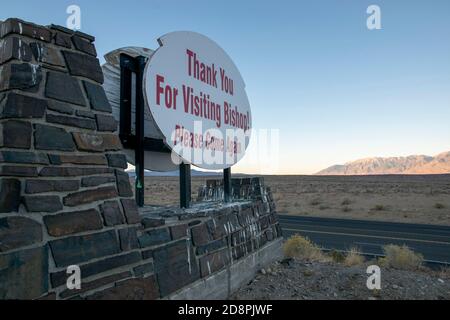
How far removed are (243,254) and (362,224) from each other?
17707 mm

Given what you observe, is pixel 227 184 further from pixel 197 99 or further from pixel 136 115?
pixel 136 115

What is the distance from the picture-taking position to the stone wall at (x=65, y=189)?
2.89 metres

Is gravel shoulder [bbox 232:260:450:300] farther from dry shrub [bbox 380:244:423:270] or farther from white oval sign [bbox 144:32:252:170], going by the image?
dry shrub [bbox 380:244:423:270]

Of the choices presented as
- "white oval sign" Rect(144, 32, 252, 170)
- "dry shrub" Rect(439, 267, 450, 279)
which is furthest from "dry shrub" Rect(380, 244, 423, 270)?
"white oval sign" Rect(144, 32, 252, 170)

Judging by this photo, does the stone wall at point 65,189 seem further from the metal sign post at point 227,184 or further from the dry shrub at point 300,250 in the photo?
the dry shrub at point 300,250

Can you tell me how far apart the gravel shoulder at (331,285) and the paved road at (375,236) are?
245 inches

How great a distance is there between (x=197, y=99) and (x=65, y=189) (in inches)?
120

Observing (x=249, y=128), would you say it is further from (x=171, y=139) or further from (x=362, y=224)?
(x=362, y=224)

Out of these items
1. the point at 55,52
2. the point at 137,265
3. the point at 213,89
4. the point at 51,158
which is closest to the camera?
the point at 51,158

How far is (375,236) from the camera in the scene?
17000 mm

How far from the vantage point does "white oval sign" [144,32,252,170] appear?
5.05 metres

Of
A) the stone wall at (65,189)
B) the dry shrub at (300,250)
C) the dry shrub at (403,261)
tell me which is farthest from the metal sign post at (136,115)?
the dry shrub at (403,261)
